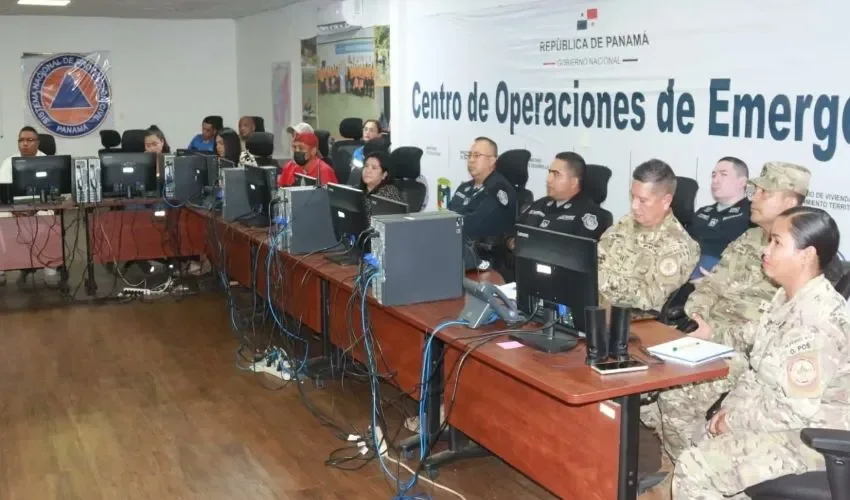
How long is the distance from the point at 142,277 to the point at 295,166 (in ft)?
7.35

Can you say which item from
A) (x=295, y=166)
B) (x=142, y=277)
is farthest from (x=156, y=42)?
(x=295, y=166)

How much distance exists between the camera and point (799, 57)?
4375 millimetres

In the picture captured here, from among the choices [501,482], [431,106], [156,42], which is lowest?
[501,482]

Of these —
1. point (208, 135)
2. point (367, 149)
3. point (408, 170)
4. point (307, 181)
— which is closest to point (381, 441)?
point (307, 181)

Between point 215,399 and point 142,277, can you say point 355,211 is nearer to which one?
point 215,399

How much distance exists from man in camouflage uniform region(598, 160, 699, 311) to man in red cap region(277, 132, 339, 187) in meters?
3.03

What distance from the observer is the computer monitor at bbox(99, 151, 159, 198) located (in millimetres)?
7449

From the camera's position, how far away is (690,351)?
3023 millimetres

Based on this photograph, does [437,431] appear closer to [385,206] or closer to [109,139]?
[385,206]

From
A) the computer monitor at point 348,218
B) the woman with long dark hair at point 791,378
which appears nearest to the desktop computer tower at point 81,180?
the computer monitor at point 348,218

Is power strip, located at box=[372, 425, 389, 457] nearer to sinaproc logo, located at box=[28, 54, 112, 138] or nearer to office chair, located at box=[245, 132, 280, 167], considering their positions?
office chair, located at box=[245, 132, 280, 167]

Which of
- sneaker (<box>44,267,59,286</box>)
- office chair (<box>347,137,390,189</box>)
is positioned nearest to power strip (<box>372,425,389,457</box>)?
office chair (<box>347,137,390,189</box>)

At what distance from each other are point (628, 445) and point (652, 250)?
1165mm

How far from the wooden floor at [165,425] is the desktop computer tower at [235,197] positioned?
819mm
